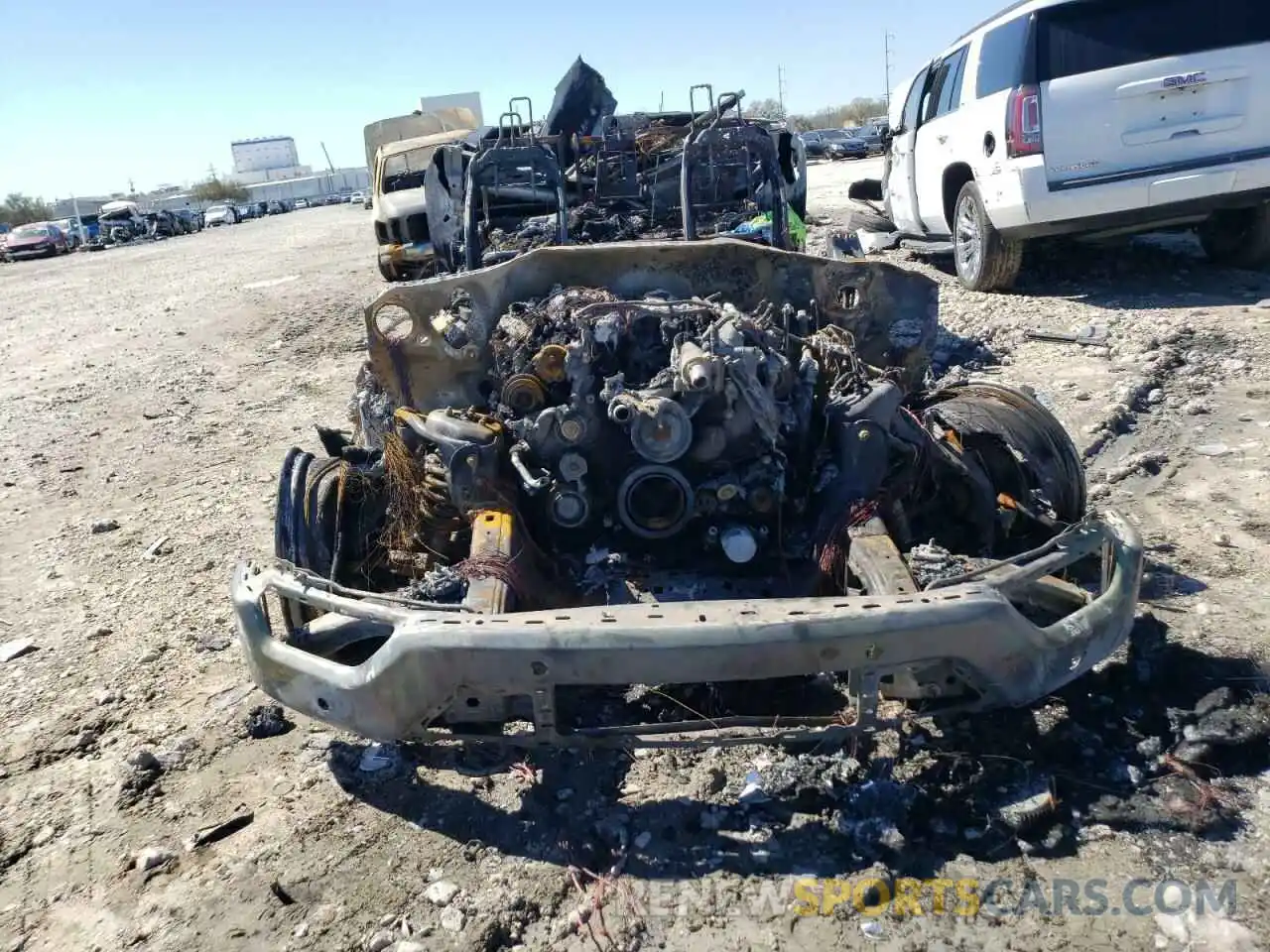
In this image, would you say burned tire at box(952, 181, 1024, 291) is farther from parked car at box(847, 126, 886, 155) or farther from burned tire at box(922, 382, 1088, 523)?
parked car at box(847, 126, 886, 155)

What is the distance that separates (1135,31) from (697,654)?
679 cm

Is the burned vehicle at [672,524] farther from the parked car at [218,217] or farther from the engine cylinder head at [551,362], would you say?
the parked car at [218,217]

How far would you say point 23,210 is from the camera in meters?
54.2

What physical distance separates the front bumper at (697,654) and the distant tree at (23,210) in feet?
205

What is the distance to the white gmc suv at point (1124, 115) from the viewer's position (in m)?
6.54

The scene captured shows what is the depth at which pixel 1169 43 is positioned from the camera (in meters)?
6.57

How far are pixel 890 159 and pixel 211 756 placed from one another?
9.38 metres

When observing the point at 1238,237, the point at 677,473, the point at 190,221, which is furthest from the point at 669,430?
the point at 190,221

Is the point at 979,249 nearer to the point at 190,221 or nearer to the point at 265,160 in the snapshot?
the point at 190,221

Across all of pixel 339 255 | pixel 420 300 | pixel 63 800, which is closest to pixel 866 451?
pixel 420 300

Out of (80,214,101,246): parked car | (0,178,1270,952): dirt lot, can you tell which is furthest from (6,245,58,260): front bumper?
(0,178,1270,952): dirt lot

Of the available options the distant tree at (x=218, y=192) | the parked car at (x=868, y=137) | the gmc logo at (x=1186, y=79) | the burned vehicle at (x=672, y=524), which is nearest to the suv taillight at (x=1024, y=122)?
the gmc logo at (x=1186, y=79)

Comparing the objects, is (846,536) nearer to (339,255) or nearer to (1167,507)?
(1167,507)

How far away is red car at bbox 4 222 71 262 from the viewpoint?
99.8ft
